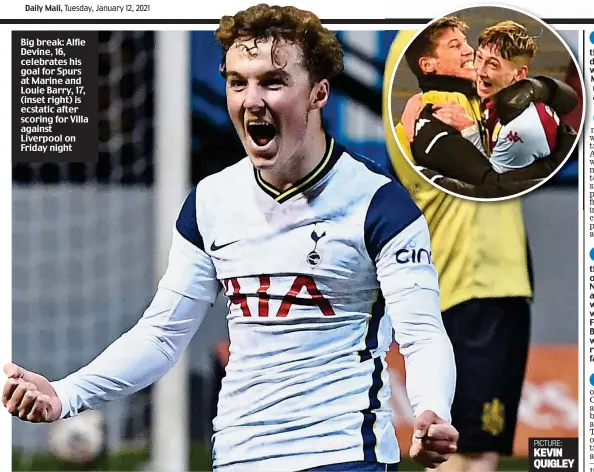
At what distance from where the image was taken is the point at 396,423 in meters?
1.66

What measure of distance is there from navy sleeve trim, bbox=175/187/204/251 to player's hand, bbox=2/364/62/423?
1.17 ft

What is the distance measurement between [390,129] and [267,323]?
42 centimetres

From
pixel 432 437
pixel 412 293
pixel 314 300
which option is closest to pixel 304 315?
pixel 314 300

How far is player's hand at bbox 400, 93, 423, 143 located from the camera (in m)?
1.69

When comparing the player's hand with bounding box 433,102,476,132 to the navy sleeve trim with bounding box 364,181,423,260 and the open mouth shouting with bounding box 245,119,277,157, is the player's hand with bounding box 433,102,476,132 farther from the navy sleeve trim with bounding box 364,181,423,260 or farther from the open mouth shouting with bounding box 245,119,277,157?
the open mouth shouting with bounding box 245,119,277,157

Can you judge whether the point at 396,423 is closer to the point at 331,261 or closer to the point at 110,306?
the point at 331,261

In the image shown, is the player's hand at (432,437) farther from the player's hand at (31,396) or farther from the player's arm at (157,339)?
the player's hand at (31,396)

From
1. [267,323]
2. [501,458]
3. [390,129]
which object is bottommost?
[501,458]

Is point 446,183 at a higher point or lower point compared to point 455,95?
lower

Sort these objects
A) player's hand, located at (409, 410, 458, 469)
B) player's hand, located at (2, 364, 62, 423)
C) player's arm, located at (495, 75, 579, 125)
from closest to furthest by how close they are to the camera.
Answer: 1. player's hand, located at (409, 410, 458, 469)
2. player's hand, located at (2, 364, 62, 423)
3. player's arm, located at (495, 75, 579, 125)

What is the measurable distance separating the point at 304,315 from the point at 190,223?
10.6 inches

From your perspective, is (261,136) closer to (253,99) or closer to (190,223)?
(253,99)

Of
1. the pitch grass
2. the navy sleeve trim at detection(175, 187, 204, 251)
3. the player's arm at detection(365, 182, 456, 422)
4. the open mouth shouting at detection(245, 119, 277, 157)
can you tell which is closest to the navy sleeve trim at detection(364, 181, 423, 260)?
the player's arm at detection(365, 182, 456, 422)

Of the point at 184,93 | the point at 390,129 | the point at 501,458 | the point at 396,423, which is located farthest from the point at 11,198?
the point at 501,458
